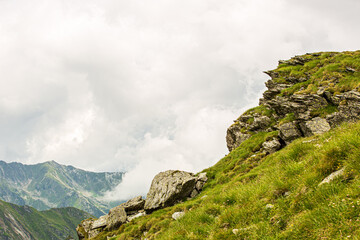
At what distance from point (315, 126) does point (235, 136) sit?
18.4 meters

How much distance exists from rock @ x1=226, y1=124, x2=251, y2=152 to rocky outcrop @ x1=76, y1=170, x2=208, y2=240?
11.8m

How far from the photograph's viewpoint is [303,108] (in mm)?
26328

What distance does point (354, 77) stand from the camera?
26625mm

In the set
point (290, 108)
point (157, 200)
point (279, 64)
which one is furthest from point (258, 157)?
point (279, 64)

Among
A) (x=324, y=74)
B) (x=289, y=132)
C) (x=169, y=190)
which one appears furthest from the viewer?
(x=324, y=74)

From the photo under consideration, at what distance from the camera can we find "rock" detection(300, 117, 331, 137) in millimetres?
21748

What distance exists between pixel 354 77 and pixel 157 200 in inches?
1211

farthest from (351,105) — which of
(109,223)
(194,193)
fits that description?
(109,223)

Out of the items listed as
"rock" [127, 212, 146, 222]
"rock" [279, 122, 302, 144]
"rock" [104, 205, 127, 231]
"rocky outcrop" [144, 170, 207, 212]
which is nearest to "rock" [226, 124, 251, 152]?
"rock" [279, 122, 302, 144]

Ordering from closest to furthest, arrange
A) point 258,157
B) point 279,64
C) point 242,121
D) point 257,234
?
point 257,234
point 258,157
point 242,121
point 279,64

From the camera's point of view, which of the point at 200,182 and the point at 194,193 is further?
the point at 200,182

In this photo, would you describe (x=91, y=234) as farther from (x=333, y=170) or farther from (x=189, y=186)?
(x=333, y=170)

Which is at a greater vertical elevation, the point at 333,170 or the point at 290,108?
the point at 290,108

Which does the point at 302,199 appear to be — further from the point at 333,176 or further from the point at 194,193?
the point at 194,193
